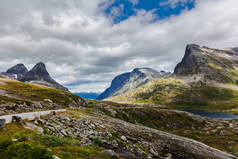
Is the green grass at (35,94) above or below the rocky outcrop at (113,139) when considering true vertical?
above

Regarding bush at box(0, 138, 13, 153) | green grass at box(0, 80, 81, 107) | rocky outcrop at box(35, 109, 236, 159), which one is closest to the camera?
bush at box(0, 138, 13, 153)

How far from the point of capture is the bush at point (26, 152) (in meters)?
8.27

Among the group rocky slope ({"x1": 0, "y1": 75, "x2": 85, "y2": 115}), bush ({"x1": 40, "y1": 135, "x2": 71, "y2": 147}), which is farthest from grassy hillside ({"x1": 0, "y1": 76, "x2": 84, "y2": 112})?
bush ({"x1": 40, "y1": 135, "x2": 71, "y2": 147})

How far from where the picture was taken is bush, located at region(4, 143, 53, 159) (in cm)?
827

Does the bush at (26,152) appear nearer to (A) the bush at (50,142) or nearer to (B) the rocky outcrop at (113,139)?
(A) the bush at (50,142)

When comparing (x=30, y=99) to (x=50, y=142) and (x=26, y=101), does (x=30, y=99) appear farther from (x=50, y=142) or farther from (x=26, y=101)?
(x=50, y=142)

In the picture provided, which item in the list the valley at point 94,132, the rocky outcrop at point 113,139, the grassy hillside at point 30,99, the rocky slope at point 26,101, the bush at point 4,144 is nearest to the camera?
the bush at point 4,144

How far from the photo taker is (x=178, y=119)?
129750mm

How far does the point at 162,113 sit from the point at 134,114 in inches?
1364

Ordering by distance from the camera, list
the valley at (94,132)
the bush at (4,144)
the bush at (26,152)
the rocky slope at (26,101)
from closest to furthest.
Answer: the bush at (26,152)
the bush at (4,144)
the valley at (94,132)
the rocky slope at (26,101)

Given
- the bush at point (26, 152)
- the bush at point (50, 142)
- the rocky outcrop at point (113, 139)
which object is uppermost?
the bush at point (26, 152)

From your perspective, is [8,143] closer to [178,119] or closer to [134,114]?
[134,114]

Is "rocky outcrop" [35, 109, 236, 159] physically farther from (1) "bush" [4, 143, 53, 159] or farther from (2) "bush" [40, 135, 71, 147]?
(1) "bush" [4, 143, 53, 159]

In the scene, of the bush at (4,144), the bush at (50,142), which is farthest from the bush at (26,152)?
the bush at (50,142)
